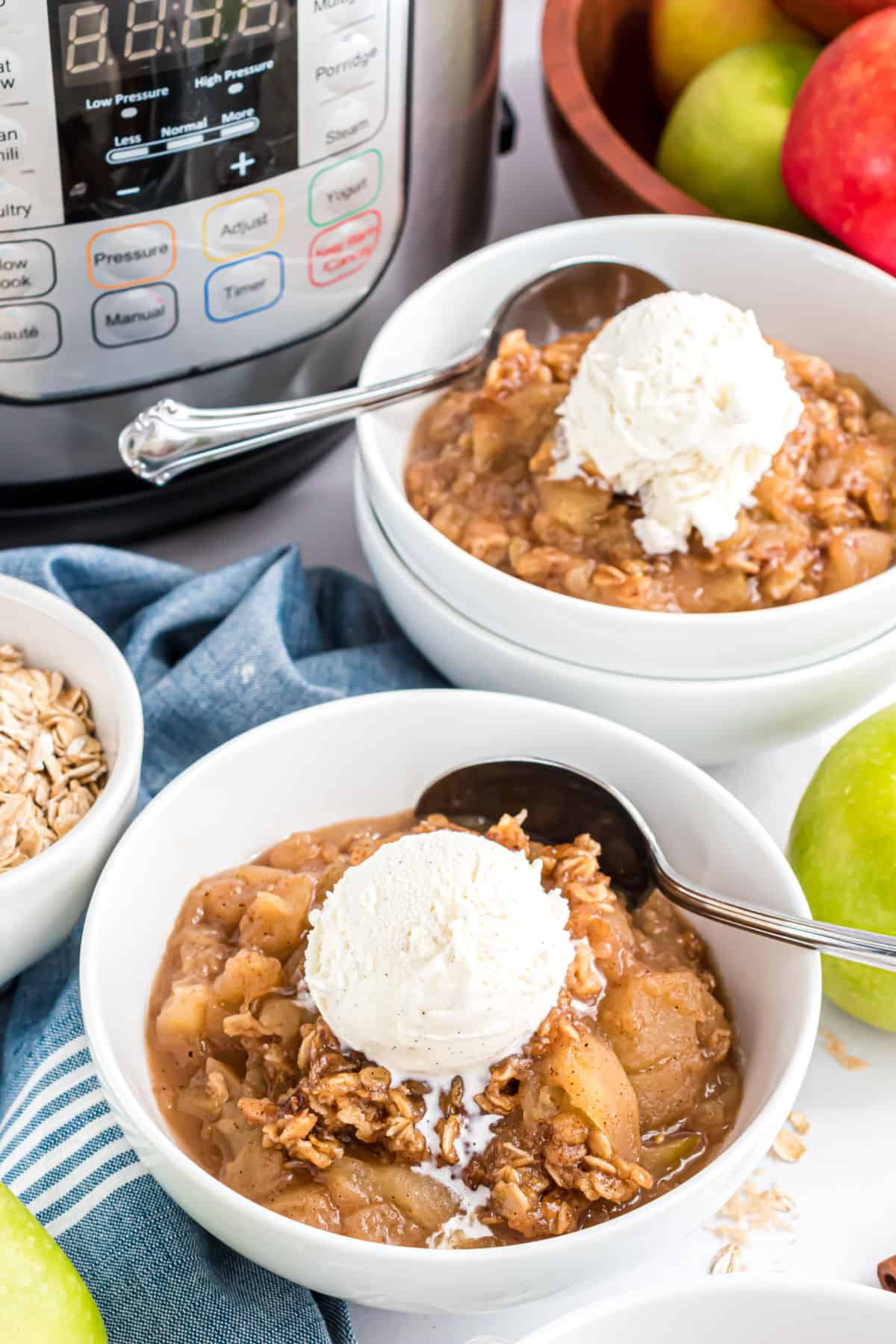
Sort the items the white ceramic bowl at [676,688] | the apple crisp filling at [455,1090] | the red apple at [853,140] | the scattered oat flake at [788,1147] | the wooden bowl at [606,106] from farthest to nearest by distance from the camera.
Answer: the wooden bowl at [606,106] < the red apple at [853,140] < the white ceramic bowl at [676,688] < the scattered oat flake at [788,1147] < the apple crisp filling at [455,1090]

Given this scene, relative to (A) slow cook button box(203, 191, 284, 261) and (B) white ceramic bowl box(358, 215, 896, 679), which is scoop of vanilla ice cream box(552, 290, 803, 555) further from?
(A) slow cook button box(203, 191, 284, 261)

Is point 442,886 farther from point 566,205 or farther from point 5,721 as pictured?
point 566,205

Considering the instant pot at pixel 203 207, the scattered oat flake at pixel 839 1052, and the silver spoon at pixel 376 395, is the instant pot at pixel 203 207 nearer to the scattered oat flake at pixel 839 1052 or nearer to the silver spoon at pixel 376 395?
the silver spoon at pixel 376 395

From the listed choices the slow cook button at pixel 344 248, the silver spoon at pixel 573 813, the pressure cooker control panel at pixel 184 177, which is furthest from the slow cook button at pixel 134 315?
the silver spoon at pixel 573 813

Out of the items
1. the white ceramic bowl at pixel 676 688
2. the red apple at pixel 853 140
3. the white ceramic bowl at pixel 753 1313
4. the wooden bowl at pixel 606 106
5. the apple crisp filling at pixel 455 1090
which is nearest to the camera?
the white ceramic bowl at pixel 753 1313

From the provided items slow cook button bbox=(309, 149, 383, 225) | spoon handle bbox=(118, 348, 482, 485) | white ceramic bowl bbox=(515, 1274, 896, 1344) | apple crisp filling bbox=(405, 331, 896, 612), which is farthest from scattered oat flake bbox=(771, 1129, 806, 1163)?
slow cook button bbox=(309, 149, 383, 225)

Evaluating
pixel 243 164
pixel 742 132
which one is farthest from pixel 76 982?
pixel 742 132

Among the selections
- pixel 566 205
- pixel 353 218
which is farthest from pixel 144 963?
pixel 566 205
